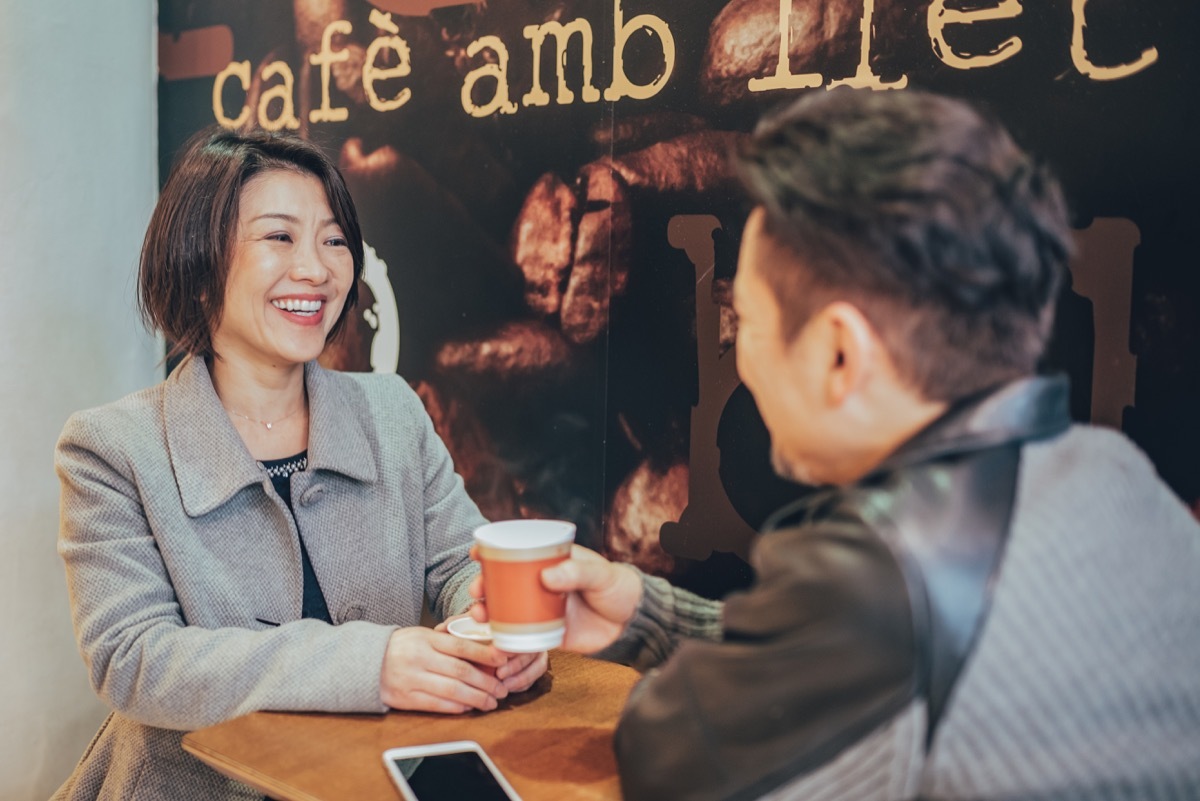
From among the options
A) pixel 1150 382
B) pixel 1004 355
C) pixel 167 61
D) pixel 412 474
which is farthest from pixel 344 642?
pixel 167 61

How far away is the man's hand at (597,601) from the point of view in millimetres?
1414

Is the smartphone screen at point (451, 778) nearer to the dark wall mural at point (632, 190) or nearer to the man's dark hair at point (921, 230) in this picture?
the man's dark hair at point (921, 230)

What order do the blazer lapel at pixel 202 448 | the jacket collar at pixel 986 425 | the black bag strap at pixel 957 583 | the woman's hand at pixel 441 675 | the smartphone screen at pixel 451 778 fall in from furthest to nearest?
the blazer lapel at pixel 202 448, the woman's hand at pixel 441 675, the smartphone screen at pixel 451 778, the jacket collar at pixel 986 425, the black bag strap at pixel 957 583

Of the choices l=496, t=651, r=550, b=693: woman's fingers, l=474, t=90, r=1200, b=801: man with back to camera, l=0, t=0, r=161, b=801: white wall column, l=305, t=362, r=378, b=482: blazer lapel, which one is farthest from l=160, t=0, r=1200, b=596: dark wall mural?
l=474, t=90, r=1200, b=801: man with back to camera

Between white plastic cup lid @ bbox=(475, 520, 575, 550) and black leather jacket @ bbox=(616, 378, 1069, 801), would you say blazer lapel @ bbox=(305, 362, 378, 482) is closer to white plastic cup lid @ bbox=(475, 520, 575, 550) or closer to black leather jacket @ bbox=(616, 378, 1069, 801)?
white plastic cup lid @ bbox=(475, 520, 575, 550)

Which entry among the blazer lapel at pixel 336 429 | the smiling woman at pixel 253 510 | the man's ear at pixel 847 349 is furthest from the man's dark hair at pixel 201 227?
the man's ear at pixel 847 349

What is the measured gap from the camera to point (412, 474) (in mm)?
2168

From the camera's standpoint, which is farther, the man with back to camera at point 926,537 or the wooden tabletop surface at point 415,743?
the wooden tabletop surface at point 415,743

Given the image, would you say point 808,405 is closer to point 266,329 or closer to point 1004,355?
point 1004,355

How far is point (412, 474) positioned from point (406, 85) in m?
1.28

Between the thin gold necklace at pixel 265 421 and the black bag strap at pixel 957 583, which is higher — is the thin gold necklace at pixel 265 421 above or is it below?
below

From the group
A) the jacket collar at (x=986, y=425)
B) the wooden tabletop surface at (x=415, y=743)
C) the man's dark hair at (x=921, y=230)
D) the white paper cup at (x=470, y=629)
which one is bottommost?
the wooden tabletop surface at (x=415, y=743)

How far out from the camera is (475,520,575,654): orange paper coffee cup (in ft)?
4.33

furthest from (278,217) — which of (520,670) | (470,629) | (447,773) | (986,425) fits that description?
(986,425)
